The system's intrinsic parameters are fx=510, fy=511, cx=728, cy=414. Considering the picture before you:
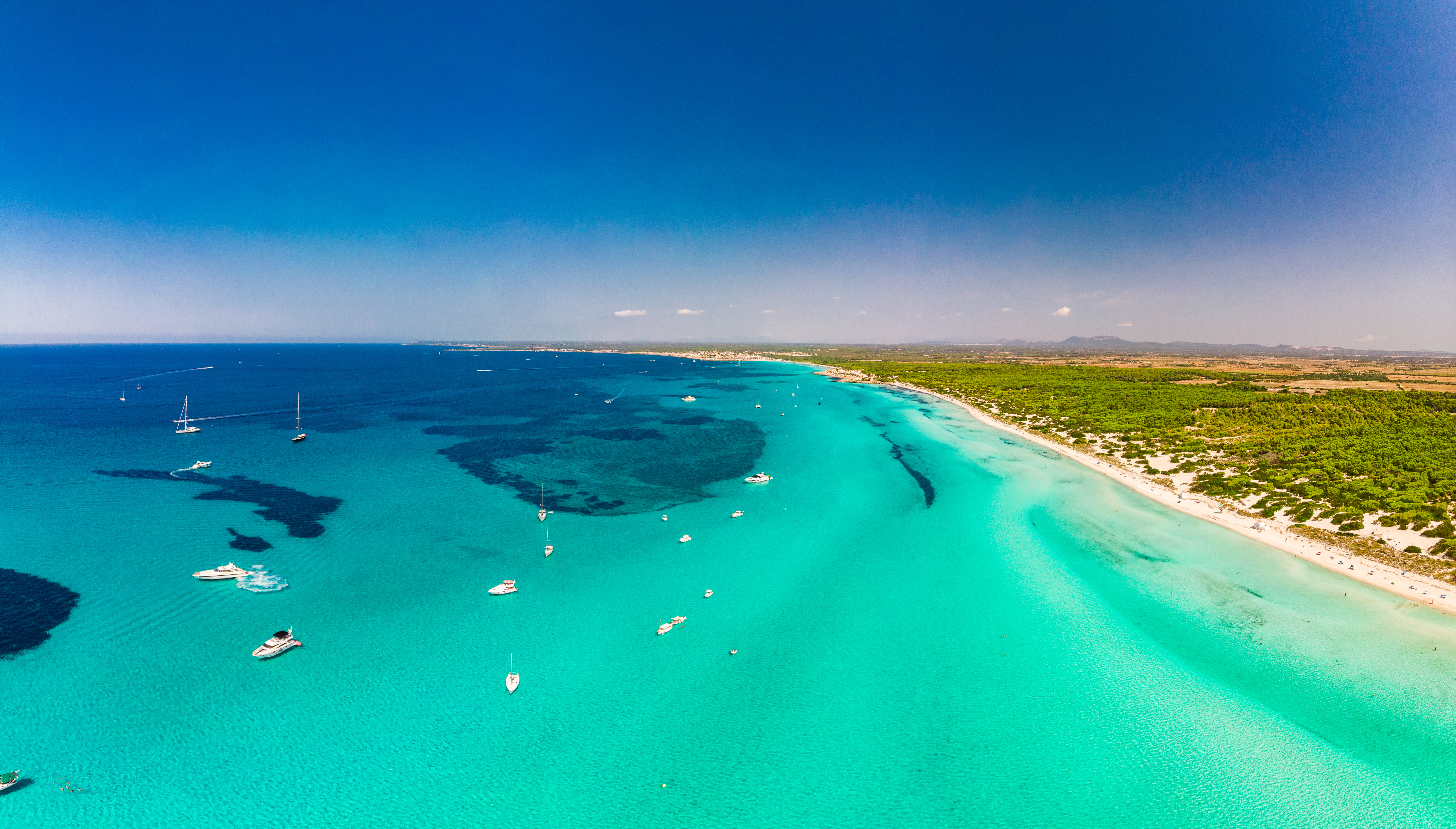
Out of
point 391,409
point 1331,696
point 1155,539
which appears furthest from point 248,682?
point 391,409

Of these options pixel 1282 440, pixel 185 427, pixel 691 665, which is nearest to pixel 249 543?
pixel 691 665

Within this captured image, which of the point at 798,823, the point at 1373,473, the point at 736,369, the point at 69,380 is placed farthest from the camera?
the point at 736,369

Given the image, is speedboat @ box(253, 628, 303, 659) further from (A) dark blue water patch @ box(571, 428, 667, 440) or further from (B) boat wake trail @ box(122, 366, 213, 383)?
(B) boat wake trail @ box(122, 366, 213, 383)

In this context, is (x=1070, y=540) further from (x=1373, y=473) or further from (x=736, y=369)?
(x=736, y=369)

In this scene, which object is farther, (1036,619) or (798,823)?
(1036,619)

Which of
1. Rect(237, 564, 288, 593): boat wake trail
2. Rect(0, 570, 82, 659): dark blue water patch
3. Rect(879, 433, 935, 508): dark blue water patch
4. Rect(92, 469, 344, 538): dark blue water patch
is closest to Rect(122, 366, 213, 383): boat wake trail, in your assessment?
Rect(92, 469, 344, 538): dark blue water patch
